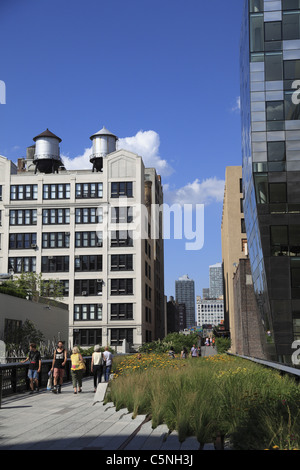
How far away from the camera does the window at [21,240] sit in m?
85.8

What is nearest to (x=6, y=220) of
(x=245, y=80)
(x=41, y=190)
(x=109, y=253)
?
(x=41, y=190)

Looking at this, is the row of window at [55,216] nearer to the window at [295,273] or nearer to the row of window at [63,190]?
the row of window at [63,190]

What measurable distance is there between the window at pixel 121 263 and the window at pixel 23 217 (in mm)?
13793

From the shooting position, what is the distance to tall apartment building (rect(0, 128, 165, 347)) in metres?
81.6

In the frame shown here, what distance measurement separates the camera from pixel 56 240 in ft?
281

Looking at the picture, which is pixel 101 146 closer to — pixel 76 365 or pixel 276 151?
pixel 276 151

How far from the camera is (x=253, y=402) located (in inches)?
434

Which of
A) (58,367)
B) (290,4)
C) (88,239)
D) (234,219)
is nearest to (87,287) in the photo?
(88,239)

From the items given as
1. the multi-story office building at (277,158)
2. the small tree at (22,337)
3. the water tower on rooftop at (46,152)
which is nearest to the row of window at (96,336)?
the water tower on rooftop at (46,152)

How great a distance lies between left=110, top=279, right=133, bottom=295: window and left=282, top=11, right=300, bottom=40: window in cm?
4862

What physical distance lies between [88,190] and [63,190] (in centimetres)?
383

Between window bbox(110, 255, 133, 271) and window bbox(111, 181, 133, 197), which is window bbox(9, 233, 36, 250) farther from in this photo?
window bbox(111, 181, 133, 197)

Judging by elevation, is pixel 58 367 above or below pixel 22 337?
below

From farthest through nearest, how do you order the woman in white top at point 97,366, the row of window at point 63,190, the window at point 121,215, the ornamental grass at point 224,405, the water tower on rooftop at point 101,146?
1. the water tower on rooftop at point 101,146
2. the row of window at point 63,190
3. the window at point 121,215
4. the woman in white top at point 97,366
5. the ornamental grass at point 224,405
